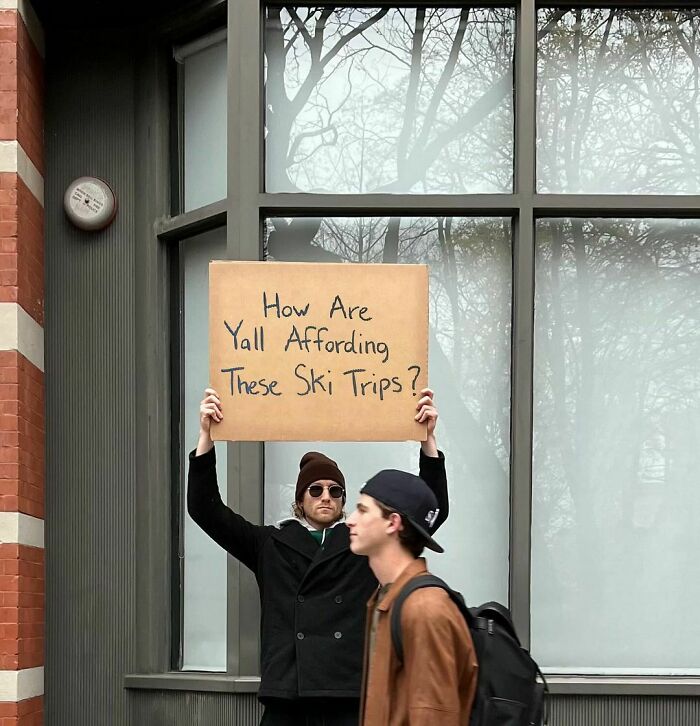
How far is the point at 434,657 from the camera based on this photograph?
356 centimetres

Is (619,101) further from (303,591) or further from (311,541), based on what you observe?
(303,591)

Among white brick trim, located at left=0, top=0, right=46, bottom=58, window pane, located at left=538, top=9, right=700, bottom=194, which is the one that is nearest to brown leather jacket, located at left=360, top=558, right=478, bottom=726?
window pane, located at left=538, top=9, right=700, bottom=194

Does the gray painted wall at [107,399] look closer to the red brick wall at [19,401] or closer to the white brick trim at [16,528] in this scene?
the red brick wall at [19,401]

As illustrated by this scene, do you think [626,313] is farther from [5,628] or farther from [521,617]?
[5,628]

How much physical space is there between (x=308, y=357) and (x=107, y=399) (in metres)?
1.76

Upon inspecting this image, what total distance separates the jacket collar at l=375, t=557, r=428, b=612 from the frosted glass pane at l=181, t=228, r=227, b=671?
2.20 meters

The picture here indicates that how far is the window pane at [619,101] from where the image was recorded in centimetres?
597

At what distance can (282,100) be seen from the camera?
6.01 metres

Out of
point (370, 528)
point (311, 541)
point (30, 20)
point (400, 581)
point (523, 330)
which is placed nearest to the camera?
point (400, 581)

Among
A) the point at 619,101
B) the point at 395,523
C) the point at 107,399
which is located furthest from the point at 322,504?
the point at 619,101

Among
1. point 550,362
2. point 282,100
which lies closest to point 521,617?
point 550,362

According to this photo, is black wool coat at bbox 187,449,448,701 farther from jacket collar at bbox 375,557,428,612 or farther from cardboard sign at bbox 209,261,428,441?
jacket collar at bbox 375,557,428,612

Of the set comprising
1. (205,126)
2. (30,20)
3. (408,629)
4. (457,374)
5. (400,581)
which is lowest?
(408,629)

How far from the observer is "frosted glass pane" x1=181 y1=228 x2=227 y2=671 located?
6027mm
